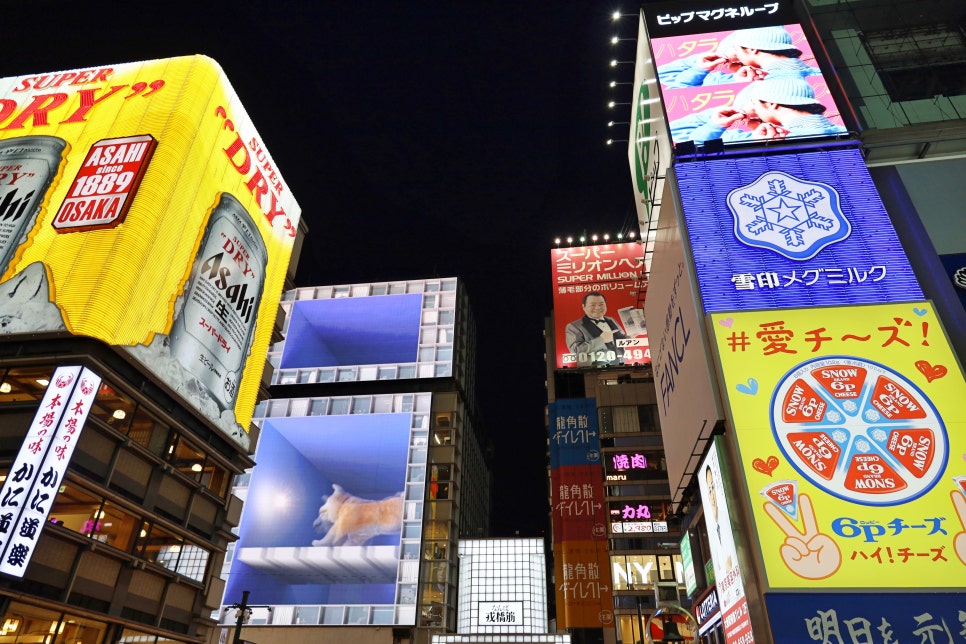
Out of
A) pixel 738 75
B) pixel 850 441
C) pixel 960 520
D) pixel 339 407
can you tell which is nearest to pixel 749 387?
pixel 850 441

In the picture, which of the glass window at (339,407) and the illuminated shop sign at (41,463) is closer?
the illuminated shop sign at (41,463)

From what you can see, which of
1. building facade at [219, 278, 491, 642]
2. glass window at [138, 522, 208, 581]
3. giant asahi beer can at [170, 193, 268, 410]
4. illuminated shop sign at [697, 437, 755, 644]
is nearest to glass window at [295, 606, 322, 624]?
building facade at [219, 278, 491, 642]

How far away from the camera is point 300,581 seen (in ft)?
179

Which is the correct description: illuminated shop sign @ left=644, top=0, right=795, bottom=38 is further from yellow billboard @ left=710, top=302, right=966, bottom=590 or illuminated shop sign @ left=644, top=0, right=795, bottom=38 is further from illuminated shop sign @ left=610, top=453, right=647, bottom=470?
illuminated shop sign @ left=610, top=453, right=647, bottom=470

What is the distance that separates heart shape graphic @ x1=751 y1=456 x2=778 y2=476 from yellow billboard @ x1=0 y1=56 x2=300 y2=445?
21066 millimetres

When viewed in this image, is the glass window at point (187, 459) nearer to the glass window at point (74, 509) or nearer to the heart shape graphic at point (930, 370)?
the glass window at point (74, 509)

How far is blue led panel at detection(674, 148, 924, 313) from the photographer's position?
53.9ft

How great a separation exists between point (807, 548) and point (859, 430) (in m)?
3.18

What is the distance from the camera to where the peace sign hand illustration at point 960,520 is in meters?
12.2

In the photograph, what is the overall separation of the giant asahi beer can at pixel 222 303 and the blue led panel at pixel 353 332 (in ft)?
102

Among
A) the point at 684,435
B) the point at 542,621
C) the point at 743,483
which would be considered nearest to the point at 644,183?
the point at 684,435

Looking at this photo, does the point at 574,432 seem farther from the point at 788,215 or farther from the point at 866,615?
the point at 866,615

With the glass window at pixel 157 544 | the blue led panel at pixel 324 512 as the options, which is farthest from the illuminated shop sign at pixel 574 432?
the glass window at pixel 157 544

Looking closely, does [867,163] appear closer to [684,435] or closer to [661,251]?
[661,251]
